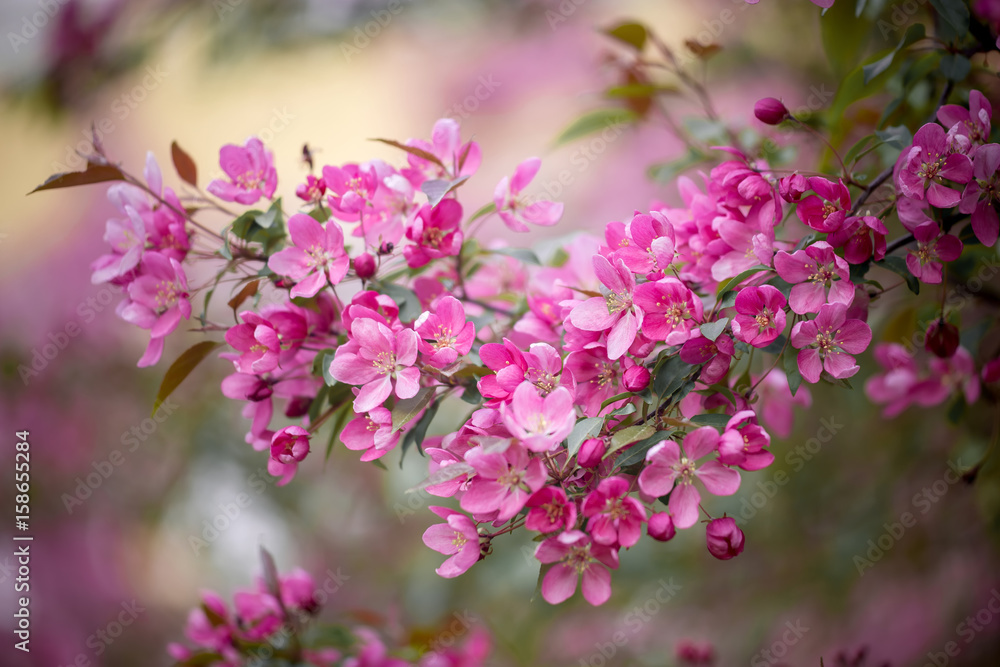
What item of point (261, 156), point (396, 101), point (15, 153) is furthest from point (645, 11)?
point (15, 153)

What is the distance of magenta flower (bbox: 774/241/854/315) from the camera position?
55 cm

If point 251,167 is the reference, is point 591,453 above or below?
below

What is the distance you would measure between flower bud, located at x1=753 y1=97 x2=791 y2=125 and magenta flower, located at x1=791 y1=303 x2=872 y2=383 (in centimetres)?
23

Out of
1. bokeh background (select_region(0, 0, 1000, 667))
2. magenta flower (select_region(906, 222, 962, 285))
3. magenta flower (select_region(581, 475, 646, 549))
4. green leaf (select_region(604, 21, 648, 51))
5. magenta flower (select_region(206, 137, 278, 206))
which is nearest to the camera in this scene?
magenta flower (select_region(581, 475, 646, 549))

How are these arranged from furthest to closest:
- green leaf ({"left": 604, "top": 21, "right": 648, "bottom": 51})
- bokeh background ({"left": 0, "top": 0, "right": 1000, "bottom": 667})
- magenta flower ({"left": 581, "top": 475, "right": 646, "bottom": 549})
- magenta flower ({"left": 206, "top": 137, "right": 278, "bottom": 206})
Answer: bokeh background ({"left": 0, "top": 0, "right": 1000, "bottom": 667}), green leaf ({"left": 604, "top": 21, "right": 648, "bottom": 51}), magenta flower ({"left": 206, "top": 137, "right": 278, "bottom": 206}), magenta flower ({"left": 581, "top": 475, "right": 646, "bottom": 549})

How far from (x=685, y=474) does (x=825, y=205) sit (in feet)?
0.91

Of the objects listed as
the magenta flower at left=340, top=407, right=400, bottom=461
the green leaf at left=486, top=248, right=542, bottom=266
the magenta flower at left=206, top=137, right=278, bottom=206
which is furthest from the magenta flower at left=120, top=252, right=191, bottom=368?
the green leaf at left=486, top=248, right=542, bottom=266

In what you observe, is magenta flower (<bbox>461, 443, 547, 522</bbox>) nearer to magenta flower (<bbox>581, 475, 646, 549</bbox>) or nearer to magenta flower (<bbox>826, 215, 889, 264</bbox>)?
magenta flower (<bbox>581, 475, 646, 549</bbox>)

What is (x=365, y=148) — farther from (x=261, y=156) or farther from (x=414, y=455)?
(x=261, y=156)

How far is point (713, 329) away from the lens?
0.53 metres

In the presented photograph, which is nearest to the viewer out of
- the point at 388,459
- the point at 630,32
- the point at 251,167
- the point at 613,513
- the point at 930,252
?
the point at 613,513

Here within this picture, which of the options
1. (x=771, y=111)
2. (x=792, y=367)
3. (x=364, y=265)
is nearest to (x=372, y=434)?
(x=364, y=265)

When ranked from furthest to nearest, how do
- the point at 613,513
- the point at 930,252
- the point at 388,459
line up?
the point at 388,459 → the point at 930,252 → the point at 613,513

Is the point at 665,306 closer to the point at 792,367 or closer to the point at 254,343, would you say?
the point at 792,367
